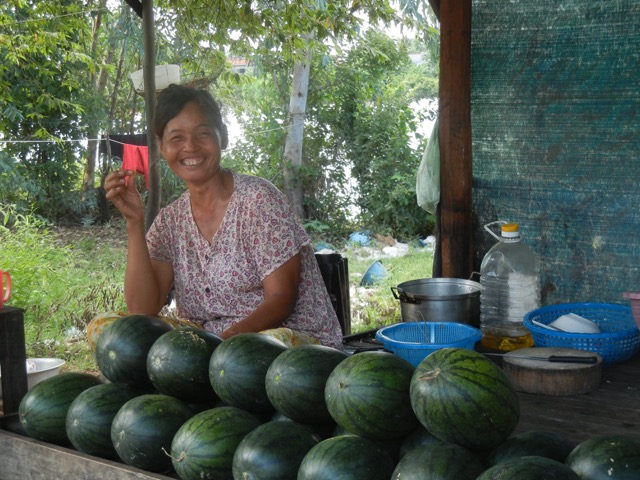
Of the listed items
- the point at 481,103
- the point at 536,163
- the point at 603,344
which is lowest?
the point at 603,344

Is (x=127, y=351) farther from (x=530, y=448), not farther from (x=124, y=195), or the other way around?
(x=124, y=195)

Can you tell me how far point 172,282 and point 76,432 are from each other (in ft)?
5.50

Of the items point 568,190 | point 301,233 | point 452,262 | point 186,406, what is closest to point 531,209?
point 568,190

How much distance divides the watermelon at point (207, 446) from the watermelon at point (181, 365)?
16 centimetres

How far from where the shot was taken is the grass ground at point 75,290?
19.8ft

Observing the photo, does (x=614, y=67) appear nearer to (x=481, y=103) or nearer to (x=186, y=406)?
(x=481, y=103)

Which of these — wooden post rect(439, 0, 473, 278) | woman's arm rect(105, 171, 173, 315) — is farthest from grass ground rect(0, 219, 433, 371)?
woman's arm rect(105, 171, 173, 315)

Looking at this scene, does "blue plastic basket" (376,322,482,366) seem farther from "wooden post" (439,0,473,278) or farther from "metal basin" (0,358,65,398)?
"metal basin" (0,358,65,398)

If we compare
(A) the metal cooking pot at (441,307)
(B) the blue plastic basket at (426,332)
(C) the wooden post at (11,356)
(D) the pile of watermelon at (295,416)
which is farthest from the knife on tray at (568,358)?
(C) the wooden post at (11,356)

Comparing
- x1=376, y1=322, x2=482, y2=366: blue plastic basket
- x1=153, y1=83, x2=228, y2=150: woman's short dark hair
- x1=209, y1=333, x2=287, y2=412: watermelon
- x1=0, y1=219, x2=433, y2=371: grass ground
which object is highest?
x1=153, y1=83, x2=228, y2=150: woman's short dark hair

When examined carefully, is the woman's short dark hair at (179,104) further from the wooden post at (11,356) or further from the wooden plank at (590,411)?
the wooden plank at (590,411)

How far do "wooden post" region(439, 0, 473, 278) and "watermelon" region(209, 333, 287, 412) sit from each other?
2.63 m

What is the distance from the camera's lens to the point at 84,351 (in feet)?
19.3

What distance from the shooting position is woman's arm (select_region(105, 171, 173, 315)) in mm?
3021
